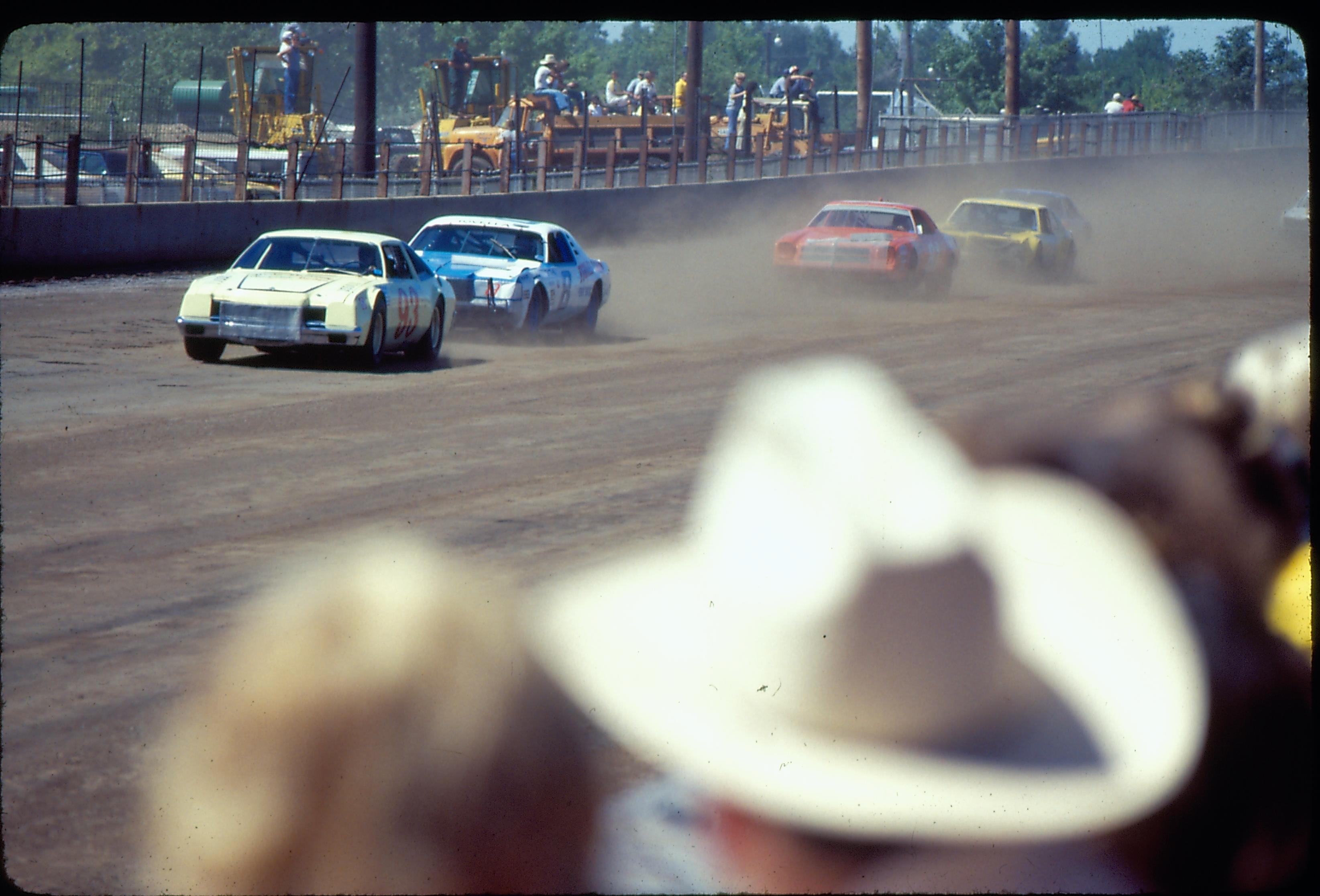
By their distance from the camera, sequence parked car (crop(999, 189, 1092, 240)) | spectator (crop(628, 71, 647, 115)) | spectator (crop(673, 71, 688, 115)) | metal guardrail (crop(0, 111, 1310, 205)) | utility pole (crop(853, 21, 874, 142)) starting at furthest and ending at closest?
utility pole (crop(853, 21, 874, 142))
spectator (crop(628, 71, 647, 115))
spectator (crop(673, 71, 688, 115))
parked car (crop(999, 189, 1092, 240))
metal guardrail (crop(0, 111, 1310, 205))

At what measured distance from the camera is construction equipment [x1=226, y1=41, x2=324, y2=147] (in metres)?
34.2

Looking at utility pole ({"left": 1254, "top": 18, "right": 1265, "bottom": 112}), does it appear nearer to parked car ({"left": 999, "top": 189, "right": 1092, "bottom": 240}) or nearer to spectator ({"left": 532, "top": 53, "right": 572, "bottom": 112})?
parked car ({"left": 999, "top": 189, "right": 1092, "bottom": 240})

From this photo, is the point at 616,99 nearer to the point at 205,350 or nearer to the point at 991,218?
the point at 991,218

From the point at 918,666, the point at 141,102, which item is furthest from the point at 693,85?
the point at 918,666

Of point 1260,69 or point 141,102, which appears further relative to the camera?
point 1260,69

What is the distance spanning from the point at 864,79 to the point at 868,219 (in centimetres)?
2003

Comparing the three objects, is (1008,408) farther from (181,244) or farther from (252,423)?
(181,244)

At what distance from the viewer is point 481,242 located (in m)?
16.1

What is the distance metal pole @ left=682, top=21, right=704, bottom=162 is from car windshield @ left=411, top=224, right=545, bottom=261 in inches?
720

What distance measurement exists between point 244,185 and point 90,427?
12.6 metres

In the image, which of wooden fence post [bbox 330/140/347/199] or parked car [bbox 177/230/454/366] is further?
wooden fence post [bbox 330/140/347/199]

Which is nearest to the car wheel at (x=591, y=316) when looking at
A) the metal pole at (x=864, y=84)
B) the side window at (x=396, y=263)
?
the side window at (x=396, y=263)

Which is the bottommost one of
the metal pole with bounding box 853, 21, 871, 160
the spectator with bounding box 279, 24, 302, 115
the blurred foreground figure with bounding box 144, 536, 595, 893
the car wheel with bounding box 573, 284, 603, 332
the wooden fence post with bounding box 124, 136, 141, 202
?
the blurred foreground figure with bounding box 144, 536, 595, 893

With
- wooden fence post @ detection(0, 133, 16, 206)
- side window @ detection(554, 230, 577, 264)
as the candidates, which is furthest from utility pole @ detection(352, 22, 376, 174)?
side window @ detection(554, 230, 577, 264)
